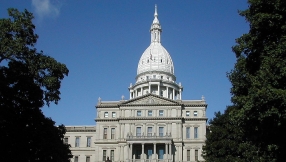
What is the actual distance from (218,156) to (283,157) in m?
24.8

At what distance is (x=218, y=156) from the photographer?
48.4 m

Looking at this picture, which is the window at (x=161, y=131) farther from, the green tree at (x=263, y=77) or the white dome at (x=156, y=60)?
the green tree at (x=263, y=77)

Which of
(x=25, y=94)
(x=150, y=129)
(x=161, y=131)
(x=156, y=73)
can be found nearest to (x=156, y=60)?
(x=156, y=73)

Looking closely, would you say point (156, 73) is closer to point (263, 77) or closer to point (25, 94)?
point (25, 94)

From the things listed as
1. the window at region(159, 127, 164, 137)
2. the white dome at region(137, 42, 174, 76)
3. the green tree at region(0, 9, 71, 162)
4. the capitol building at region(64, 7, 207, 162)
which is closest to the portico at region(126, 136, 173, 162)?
the capitol building at region(64, 7, 207, 162)

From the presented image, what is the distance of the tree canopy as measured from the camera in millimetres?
21125

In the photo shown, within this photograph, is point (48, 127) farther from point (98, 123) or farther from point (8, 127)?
point (98, 123)

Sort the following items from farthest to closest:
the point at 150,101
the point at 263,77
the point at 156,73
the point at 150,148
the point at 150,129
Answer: the point at 156,73
the point at 150,101
the point at 150,129
the point at 150,148
the point at 263,77

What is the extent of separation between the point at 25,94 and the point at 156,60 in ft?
250

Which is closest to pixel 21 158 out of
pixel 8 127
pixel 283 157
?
pixel 8 127

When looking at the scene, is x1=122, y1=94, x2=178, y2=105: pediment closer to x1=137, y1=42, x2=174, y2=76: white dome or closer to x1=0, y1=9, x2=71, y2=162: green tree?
x1=137, y1=42, x2=174, y2=76: white dome

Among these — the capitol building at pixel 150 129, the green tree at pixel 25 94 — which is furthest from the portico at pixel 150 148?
the green tree at pixel 25 94

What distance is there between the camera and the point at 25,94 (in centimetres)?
2706

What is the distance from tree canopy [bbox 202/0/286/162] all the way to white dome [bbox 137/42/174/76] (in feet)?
247
